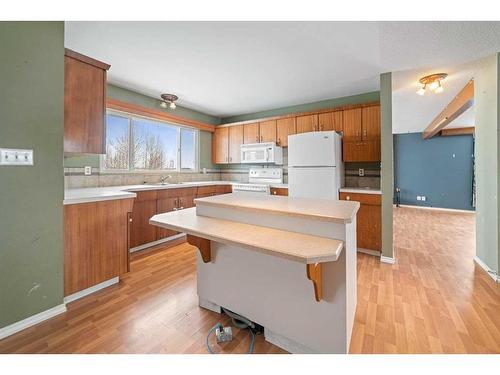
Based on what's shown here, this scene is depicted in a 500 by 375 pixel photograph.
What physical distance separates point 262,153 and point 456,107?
137 inches

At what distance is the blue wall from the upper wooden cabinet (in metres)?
8.20

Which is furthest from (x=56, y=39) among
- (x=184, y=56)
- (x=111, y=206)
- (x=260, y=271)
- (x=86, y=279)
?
(x=260, y=271)

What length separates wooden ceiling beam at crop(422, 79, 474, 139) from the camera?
319cm

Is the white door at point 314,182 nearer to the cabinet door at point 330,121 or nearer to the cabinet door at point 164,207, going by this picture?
the cabinet door at point 330,121

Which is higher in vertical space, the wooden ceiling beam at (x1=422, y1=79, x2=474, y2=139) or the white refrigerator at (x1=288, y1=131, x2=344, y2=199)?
the wooden ceiling beam at (x1=422, y1=79, x2=474, y2=139)

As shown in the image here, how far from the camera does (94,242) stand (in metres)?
2.04

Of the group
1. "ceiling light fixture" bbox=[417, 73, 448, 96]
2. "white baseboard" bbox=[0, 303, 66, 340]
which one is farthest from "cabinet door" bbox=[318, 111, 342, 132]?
"white baseboard" bbox=[0, 303, 66, 340]

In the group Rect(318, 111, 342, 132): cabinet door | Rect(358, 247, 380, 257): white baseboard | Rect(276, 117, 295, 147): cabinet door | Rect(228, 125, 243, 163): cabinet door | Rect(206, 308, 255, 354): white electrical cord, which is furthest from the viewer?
Rect(228, 125, 243, 163): cabinet door

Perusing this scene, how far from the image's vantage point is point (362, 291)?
2088 millimetres

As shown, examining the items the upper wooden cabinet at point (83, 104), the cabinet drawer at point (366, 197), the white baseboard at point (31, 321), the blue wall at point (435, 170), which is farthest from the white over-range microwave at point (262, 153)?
the blue wall at point (435, 170)

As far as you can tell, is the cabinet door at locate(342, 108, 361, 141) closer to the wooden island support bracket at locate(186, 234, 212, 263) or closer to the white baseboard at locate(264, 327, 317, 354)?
the wooden island support bracket at locate(186, 234, 212, 263)

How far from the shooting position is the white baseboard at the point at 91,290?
1.90 meters

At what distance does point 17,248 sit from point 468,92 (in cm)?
543

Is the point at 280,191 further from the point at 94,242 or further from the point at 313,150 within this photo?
the point at 94,242
